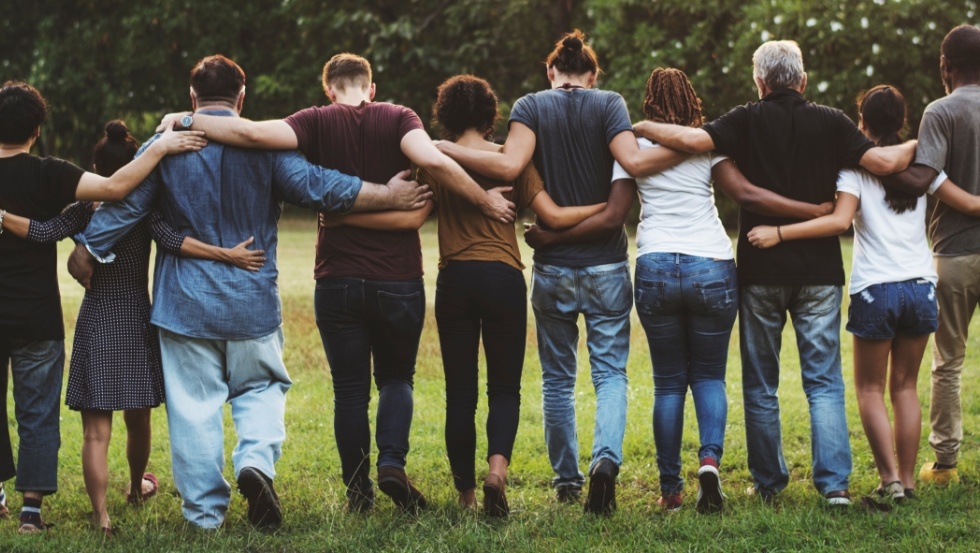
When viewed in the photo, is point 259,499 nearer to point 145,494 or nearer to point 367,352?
point 367,352

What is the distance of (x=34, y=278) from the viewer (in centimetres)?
496

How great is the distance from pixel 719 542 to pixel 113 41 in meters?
28.2

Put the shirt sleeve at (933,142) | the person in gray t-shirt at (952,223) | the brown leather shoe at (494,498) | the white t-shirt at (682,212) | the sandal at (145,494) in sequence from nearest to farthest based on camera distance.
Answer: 1. the brown leather shoe at (494,498)
2. the white t-shirt at (682,212)
3. the shirt sleeve at (933,142)
4. the person in gray t-shirt at (952,223)
5. the sandal at (145,494)

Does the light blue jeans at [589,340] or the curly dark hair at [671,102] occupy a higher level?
the curly dark hair at [671,102]

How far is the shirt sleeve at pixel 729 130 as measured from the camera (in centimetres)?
496

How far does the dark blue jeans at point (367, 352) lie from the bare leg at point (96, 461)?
105 cm

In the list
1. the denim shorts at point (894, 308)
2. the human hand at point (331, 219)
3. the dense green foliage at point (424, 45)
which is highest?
the dense green foliage at point (424, 45)

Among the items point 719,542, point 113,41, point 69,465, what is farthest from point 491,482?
point 113,41

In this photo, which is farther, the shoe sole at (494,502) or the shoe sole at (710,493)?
the shoe sole at (710,493)

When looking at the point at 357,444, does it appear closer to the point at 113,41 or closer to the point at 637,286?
the point at 637,286

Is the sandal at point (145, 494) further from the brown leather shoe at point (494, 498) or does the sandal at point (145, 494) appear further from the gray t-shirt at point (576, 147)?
the gray t-shirt at point (576, 147)

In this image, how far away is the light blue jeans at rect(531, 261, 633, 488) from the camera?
5059 millimetres

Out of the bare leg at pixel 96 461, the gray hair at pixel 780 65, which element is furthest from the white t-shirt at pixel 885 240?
the bare leg at pixel 96 461

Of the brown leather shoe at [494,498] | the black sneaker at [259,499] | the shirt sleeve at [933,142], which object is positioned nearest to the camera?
the black sneaker at [259,499]
